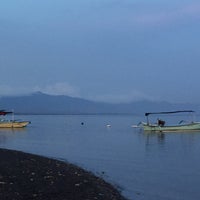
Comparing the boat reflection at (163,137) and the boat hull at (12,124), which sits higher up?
the boat hull at (12,124)

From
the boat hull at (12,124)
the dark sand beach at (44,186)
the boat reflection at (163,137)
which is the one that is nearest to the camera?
the dark sand beach at (44,186)

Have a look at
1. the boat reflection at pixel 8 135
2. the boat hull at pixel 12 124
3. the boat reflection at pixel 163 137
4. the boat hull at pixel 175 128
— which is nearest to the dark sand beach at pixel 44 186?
the boat reflection at pixel 8 135

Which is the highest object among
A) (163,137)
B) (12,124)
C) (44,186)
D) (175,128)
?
(12,124)

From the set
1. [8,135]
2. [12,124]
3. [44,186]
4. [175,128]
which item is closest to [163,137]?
[175,128]

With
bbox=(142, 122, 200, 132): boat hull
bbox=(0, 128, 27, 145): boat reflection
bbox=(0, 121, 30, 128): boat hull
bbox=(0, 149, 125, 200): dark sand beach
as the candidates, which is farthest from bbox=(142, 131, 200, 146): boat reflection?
bbox=(0, 149, 125, 200): dark sand beach

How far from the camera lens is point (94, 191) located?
2239 centimetres

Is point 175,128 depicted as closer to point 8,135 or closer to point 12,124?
point 8,135

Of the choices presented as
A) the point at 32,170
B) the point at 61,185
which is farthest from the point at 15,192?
the point at 32,170

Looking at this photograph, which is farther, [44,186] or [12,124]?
[12,124]

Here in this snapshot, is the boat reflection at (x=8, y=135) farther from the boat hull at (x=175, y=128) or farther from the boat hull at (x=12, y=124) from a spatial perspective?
the boat hull at (x=175, y=128)

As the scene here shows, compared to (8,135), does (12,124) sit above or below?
above

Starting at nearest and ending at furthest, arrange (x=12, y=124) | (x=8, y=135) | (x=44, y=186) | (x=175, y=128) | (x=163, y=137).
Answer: (x=44, y=186) → (x=163, y=137) → (x=8, y=135) → (x=175, y=128) → (x=12, y=124)

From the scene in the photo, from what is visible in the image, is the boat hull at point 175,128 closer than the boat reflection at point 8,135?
No

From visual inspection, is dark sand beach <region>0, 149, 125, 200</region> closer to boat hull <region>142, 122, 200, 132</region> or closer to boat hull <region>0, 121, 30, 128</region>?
boat hull <region>142, 122, 200, 132</region>
